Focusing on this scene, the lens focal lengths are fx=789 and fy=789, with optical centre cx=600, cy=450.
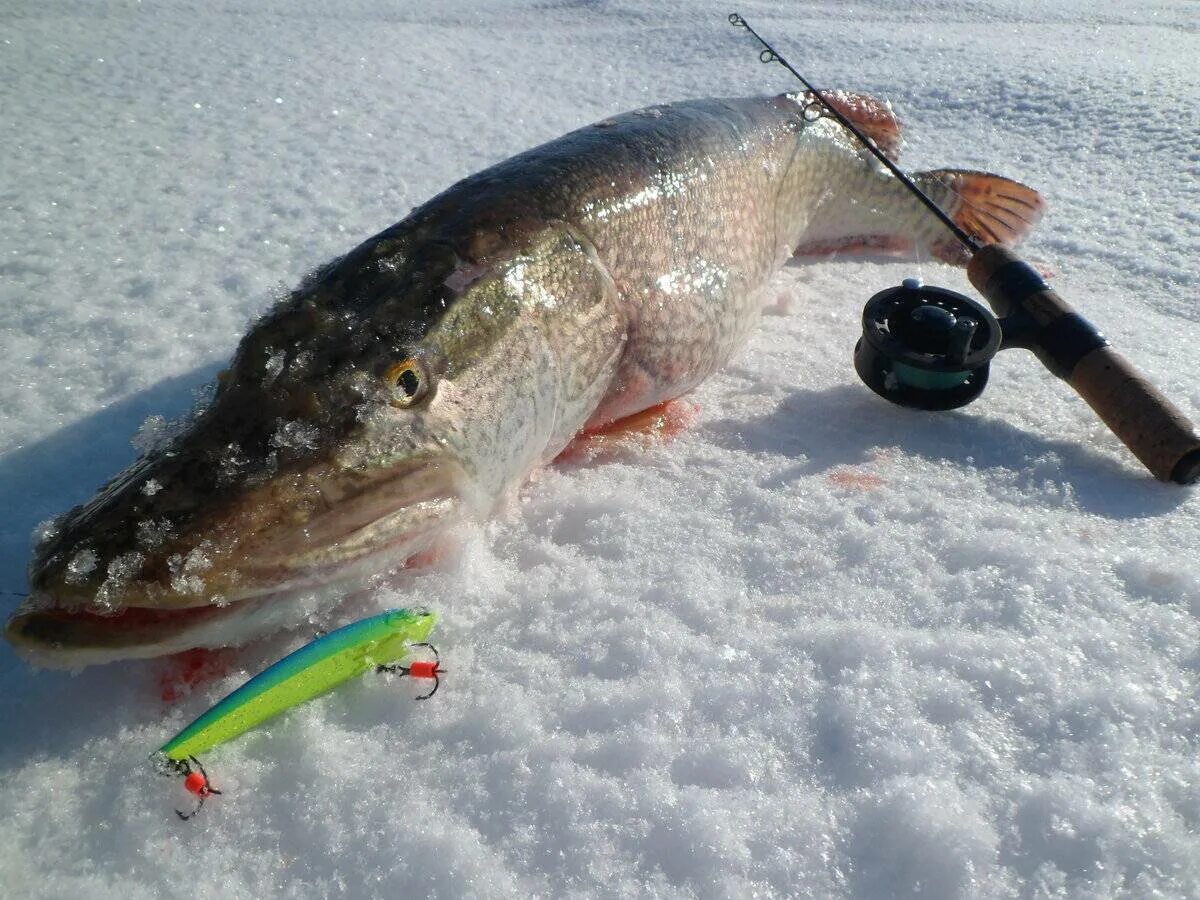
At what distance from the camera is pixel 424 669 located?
4.30 ft

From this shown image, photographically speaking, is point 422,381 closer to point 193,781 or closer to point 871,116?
point 193,781

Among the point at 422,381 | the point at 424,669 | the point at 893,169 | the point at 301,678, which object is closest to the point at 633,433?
the point at 422,381

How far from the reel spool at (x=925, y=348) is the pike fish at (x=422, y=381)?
0.43 meters

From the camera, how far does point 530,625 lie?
56.9 inches

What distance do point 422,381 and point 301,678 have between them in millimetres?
570

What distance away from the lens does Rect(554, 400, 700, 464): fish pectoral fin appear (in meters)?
1.94

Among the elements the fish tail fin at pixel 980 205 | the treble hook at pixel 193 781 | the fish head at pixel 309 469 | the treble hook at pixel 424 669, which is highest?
the fish tail fin at pixel 980 205

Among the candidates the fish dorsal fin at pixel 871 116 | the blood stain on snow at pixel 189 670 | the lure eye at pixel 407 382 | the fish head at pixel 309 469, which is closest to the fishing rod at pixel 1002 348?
the fish head at pixel 309 469

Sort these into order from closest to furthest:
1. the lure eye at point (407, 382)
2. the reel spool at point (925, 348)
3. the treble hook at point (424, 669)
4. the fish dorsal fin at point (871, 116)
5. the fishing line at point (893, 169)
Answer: the treble hook at point (424, 669), the lure eye at point (407, 382), the reel spool at point (925, 348), the fishing line at point (893, 169), the fish dorsal fin at point (871, 116)

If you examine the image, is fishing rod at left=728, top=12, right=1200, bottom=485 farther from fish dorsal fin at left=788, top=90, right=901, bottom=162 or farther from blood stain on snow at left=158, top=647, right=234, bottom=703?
blood stain on snow at left=158, top=647, right=234, bottom=703

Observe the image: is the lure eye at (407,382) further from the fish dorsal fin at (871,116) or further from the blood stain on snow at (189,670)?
the fish dorsal fin at (871,116)

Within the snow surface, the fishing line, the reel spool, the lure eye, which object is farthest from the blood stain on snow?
the fishing line

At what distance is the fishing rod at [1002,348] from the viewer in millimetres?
Answer: 1711

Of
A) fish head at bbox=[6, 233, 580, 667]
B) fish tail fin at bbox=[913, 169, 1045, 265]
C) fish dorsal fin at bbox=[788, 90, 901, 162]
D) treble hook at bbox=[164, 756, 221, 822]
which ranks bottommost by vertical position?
treble hook at bbox=[164, 756, 221, 822]
